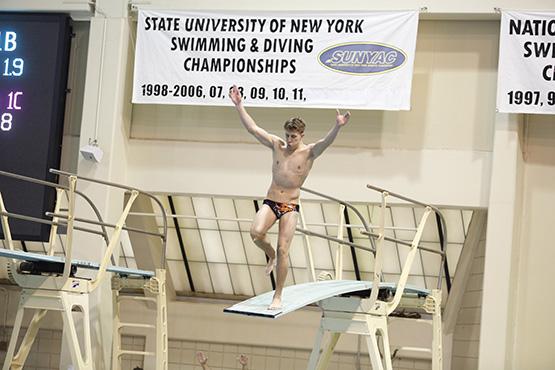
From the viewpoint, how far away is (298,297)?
11.3 metres

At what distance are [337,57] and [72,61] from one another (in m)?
4.23

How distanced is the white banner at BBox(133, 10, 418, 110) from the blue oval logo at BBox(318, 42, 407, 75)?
0.01 meters

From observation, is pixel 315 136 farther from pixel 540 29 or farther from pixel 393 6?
Result: pixel 540 29

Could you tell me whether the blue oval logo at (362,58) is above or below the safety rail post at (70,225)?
above

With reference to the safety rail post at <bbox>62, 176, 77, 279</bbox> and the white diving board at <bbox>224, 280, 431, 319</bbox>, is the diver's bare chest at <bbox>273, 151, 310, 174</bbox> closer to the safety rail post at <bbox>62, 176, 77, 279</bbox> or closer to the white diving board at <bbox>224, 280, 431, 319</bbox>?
the white diving board at <bbox>224, 280, 431, 319</bbox>

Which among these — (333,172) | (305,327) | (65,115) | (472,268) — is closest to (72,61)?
(65,115)

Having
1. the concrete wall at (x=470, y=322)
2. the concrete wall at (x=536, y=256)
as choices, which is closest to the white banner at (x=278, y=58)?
the concrete wall at (x=536, y=256)

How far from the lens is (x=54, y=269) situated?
40.4ft

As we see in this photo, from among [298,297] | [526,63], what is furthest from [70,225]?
[526,63]

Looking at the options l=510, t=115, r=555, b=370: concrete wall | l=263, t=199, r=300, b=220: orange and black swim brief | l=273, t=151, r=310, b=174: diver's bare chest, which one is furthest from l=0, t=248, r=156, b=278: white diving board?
l=510, t=115, r=555, b=370: concrete wall

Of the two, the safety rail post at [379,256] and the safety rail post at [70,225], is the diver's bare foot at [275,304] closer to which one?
the safety rail post at [379,256]

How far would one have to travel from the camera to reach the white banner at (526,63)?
47.6 ft

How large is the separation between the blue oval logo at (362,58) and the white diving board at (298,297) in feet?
12.1

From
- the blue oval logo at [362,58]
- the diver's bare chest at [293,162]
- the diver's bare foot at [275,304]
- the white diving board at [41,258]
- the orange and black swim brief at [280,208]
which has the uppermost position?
the blue oval logo at [362,58]
